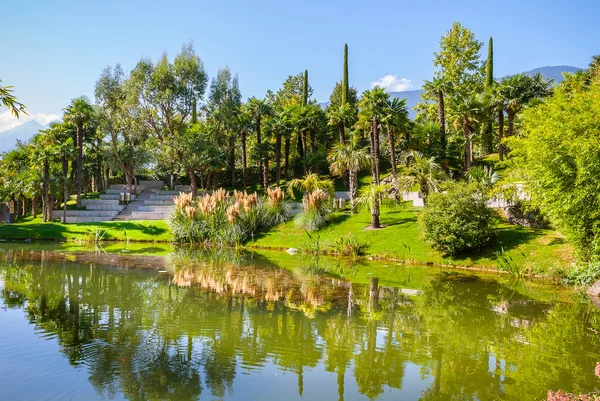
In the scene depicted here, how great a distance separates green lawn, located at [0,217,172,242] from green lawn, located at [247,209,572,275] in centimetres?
833

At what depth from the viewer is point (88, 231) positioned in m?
35.8

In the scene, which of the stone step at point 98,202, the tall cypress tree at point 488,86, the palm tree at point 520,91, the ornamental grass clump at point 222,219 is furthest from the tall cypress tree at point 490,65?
the stone step at point 98,202

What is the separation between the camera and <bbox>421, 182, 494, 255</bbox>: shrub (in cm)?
2370

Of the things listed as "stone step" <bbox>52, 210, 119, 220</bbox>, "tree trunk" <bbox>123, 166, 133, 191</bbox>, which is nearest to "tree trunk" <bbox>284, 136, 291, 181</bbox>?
"tree trunk" <bbox>123, 166, 133, 191</bbox>

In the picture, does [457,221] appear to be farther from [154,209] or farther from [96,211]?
[96,211]

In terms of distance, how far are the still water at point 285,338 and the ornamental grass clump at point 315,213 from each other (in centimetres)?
1251

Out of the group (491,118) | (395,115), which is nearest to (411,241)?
(395,115)

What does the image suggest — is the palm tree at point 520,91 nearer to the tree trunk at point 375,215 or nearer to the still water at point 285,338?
the tree trunk at point 375,215

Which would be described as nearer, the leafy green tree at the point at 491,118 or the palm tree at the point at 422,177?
the palm tree at the point at 422,177

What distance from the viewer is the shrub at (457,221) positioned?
77.8 feet

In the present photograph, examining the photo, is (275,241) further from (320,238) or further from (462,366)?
(462,366)

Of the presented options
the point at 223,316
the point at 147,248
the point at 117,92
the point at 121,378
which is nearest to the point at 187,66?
the point at 117,92

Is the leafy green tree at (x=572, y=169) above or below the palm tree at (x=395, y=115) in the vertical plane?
below

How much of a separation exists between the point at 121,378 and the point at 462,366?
603cm
